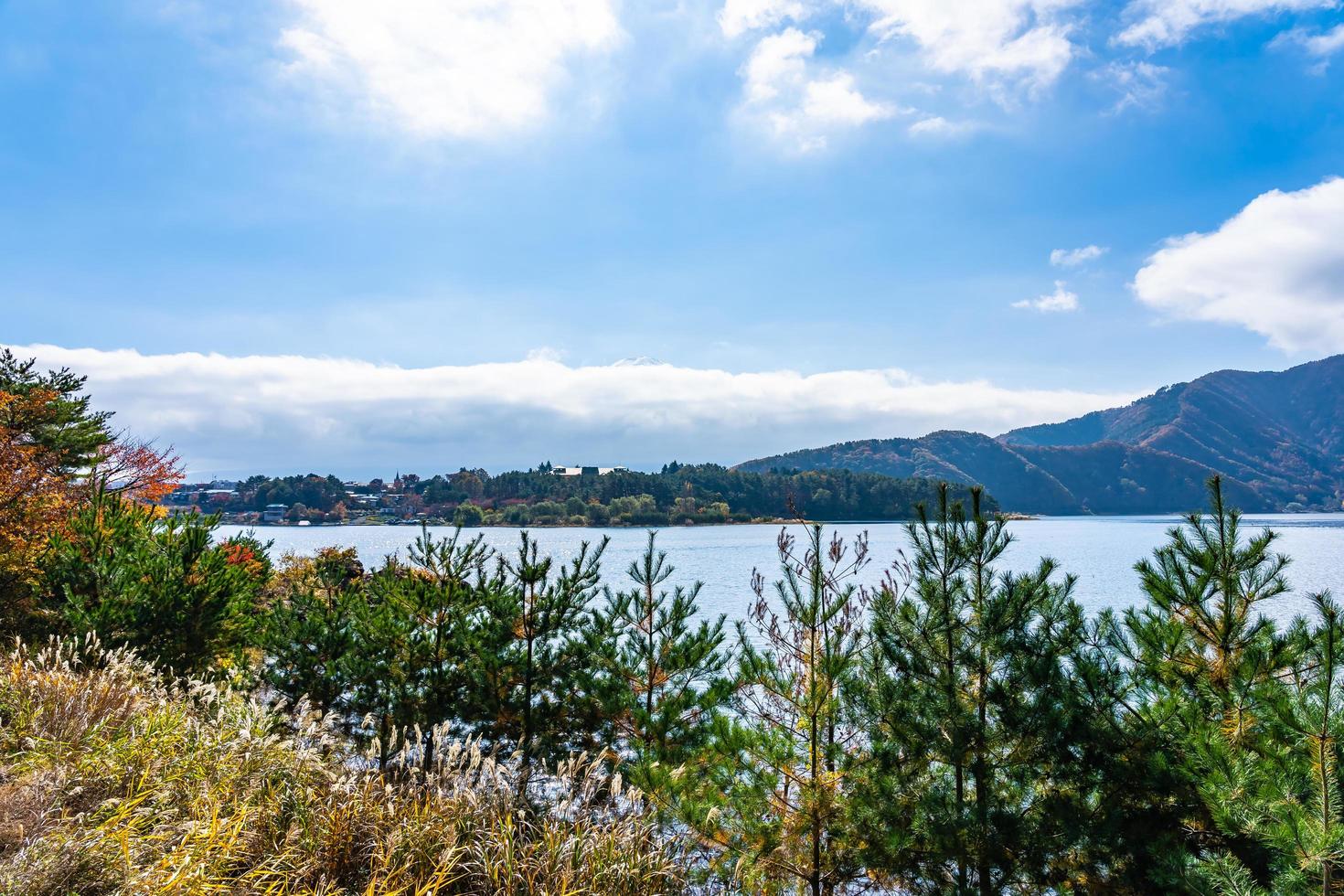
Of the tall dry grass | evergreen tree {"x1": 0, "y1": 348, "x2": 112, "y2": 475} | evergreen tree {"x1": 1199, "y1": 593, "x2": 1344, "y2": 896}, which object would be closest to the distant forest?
evergreen tree {"x1": 0, "y1": 348, "x2": 112, "y2": 475}

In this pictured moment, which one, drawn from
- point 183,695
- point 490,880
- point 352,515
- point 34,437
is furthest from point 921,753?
point 352,515

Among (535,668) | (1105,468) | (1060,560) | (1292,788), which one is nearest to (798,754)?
(1292,788)

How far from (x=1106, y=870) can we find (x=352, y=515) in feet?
420

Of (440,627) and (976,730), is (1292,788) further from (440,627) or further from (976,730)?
(440,627)

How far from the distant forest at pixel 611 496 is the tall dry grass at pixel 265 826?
8277cm

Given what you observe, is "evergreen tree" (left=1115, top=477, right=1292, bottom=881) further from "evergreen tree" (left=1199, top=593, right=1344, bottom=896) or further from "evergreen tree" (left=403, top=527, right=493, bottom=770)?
"evergreen tree" (left=403, top=527, right=493, bottom=770)

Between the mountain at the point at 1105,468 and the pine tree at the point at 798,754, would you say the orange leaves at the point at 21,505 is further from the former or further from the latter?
the mountain at the point at 1105,468

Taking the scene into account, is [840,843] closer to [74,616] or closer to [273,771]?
[273,771]

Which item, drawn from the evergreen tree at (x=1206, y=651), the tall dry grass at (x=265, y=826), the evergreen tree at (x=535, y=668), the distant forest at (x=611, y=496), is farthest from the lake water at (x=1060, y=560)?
the distant forest at (x=611, y=496)

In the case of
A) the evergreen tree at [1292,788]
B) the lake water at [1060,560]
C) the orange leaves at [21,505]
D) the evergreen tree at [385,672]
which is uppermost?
the orange leaves at [21,505]

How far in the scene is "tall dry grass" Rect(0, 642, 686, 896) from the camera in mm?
3777

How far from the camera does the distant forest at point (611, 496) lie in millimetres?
98188

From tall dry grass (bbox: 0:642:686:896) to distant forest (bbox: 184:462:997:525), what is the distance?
82765 millimetres

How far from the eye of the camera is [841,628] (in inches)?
240
